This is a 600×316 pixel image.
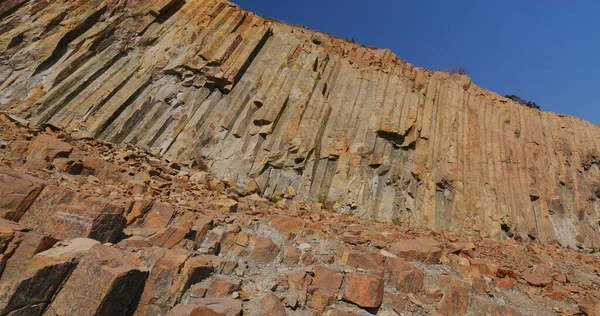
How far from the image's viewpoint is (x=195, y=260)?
18.0 ft

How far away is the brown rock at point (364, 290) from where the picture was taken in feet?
18.9

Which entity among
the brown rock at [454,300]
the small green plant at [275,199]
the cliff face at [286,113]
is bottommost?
the brown rock at [454,300]

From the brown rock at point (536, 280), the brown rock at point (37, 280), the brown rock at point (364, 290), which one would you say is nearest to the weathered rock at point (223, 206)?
the brown rock at point (364, 290)

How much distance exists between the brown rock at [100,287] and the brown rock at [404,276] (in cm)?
466

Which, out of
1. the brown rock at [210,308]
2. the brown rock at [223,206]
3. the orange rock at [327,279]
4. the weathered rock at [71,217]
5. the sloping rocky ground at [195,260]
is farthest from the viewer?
the brown rock at [223,206]

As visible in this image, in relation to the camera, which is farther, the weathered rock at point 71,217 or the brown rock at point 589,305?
the brown rock at point 589,305

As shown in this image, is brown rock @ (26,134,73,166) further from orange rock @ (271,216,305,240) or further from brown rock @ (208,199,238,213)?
orange rock @ (271,216,305,240)

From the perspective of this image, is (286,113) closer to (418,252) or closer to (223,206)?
(223,206)

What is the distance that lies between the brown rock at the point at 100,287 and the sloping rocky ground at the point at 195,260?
14 mm

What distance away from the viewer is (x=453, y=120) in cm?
1859

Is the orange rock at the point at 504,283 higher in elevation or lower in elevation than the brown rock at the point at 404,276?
higher

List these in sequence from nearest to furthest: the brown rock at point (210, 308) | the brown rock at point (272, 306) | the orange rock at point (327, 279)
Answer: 1. the brown rock at point (210, 308)
2. the brown rock at point (272, 306)
3. the orange rock at point (327, 279)

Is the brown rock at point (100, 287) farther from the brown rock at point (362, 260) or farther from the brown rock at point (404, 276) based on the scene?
the brown rock at point (404, 276)

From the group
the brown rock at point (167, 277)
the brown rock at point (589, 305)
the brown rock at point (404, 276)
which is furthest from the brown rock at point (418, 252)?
the brown rock at point (167, 277)
